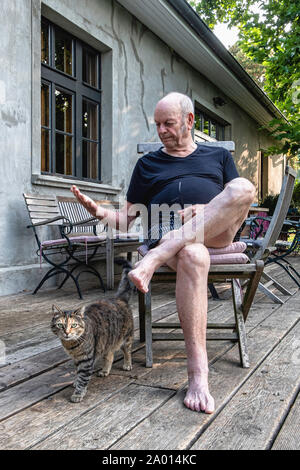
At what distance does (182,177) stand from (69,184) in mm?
2999

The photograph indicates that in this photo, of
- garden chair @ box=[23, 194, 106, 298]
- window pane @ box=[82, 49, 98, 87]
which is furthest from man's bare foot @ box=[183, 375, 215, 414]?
window pane @ box=[82, 49, 98, 87]

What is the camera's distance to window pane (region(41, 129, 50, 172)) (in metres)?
4.86

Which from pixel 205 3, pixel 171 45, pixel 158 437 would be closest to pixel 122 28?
pixel 171 45

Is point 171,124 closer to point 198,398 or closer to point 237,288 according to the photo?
point 237,288

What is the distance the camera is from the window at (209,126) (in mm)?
9195

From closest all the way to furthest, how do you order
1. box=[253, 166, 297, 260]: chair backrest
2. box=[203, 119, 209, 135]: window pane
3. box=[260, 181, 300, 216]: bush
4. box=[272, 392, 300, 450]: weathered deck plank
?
box=[272, 392, 300, 450]: weathered deck plank, box=[253, 166, 297, 260]: chair backrest, box=[203, 119, 209, 135]: window pane, box=[260, 181, 300, 216]: bush

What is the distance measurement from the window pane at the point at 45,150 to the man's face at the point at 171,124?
10.0 ft

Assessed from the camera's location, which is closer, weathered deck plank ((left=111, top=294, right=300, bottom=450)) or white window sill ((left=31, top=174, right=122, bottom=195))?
weathered deck plank ((left=111, top=294, right=300, bottom=450))

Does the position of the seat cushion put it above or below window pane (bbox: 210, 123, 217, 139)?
below

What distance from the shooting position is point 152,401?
1.57 metres

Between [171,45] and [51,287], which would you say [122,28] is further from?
[51,287]

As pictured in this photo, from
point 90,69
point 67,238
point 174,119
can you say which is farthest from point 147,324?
point 90,69

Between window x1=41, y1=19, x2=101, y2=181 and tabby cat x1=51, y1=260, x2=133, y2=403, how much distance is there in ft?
10.5

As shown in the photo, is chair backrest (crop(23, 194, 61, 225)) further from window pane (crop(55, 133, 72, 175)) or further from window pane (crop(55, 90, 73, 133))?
window pane (crop(55, 90, 73, 133))
